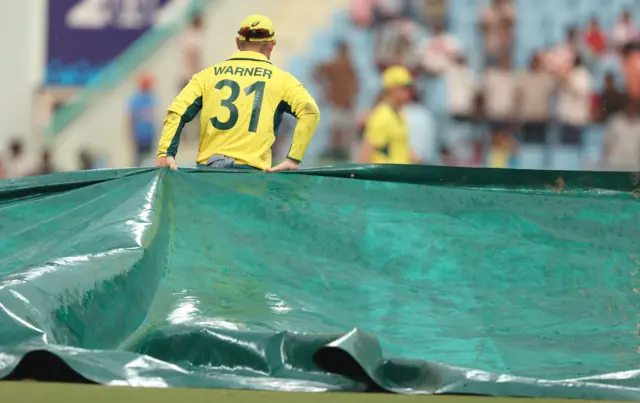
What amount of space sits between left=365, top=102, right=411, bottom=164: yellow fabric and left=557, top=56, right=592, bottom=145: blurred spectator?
4.28 m

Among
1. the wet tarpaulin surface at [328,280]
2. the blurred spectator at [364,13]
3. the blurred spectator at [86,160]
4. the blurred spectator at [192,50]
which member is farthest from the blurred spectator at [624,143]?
the wet tarpaulin surface at [328,280]

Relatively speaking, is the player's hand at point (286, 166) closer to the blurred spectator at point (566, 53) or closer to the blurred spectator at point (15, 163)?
the blurred spectator at point (566, 53)

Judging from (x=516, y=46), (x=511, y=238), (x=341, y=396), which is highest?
(x=516, y=46)

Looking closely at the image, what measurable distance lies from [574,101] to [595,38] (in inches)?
29.2

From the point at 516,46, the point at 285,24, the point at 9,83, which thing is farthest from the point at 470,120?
the point at 9,83

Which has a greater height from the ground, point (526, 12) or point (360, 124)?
point (526, 12)

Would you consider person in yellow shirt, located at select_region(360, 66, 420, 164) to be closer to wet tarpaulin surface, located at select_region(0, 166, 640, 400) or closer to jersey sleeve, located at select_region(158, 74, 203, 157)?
jersey sleeve, located at select_region(158, 74, 203, 157)

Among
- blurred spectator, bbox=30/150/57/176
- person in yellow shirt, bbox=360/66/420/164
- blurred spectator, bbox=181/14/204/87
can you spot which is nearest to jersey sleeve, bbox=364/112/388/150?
person in yellow shirt, bbox=360/66/420/164

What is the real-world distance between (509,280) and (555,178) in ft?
3.01

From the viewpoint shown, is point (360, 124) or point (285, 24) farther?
point (285, 24)

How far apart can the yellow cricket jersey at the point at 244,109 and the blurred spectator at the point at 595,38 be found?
26.8 ft

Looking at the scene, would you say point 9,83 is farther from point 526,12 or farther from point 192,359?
point 192,359

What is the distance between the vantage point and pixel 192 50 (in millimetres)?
13742

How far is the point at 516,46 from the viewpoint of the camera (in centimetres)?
1342
